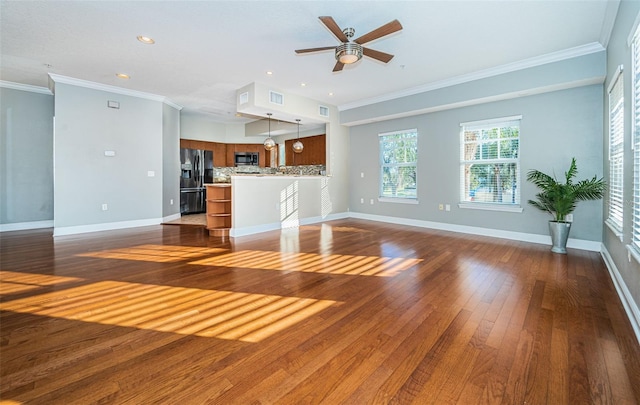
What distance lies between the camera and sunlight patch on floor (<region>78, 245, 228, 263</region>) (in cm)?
393

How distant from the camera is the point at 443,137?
595 cm

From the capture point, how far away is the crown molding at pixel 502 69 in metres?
4.02

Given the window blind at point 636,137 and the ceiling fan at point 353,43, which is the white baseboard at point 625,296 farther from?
the ceiling fan at point 353,43

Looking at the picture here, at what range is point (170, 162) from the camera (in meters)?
7.20

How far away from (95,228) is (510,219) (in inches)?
319

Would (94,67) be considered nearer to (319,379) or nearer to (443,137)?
(319,379)

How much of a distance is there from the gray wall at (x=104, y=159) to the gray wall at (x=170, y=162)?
19 cm

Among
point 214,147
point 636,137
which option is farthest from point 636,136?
point 214,147

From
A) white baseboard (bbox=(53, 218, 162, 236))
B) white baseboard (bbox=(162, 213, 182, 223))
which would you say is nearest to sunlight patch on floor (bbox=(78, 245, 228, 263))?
white baseboard (bbox=(53, 218, 162, 236))

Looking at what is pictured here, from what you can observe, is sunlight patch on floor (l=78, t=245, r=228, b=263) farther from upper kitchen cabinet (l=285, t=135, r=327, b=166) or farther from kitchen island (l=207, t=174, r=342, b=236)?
upper kitchen cabinet (l=285, t=135, r=327, b=166)

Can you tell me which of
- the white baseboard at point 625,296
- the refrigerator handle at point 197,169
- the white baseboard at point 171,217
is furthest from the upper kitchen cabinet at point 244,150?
the white baseboard at point 625,296

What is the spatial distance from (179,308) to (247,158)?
7.94 m

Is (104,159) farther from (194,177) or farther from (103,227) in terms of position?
(194,177)

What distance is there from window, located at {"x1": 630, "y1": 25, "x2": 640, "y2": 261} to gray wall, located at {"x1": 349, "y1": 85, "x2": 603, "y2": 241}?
2.33m
